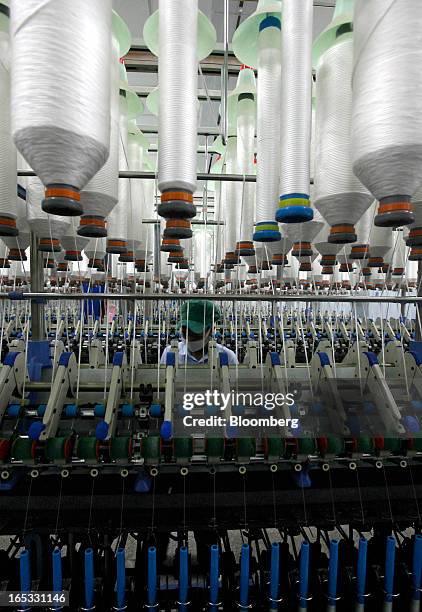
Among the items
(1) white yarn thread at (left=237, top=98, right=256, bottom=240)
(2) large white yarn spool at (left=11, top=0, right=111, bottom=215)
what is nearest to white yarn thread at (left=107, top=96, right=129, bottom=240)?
(1) white yarn thread at (left=237, top=98, right=256, bottom=240)

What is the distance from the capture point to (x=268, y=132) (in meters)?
1.19

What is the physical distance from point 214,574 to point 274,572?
0.64 feet

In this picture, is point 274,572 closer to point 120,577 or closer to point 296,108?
point 120,577

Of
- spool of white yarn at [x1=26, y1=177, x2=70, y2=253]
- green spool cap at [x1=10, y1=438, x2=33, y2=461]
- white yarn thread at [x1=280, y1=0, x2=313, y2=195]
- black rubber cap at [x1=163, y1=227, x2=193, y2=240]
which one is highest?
white yarn thread at [x1=280, y1=0, x2=313, y2=195]

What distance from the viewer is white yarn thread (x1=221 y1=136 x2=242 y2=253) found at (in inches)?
76.0

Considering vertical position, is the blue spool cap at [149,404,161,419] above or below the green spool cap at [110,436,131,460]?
above

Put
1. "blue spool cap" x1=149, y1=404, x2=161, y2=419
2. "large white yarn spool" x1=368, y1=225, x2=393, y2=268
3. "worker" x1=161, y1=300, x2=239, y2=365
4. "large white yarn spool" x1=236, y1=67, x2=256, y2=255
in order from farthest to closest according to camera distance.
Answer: "worker" x1=161, y1=300, x2=239, y2=365
"large white yarn spool" x1=368, y1=225, x2=393, y2=268
"large white yarn spool" x1=236, y1=67, x2=256, y2=255
"blue spool cap" x1=149, y1=404, x2=161, y2=419

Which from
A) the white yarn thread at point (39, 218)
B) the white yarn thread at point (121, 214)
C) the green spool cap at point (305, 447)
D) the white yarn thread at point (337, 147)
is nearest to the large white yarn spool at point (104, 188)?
the white yarn thread at point (39, 218)

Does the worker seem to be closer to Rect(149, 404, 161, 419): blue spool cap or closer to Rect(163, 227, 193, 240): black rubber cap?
Rect(149, 404, 161, 419): blue spool cap

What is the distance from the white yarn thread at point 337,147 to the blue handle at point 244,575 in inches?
42.3

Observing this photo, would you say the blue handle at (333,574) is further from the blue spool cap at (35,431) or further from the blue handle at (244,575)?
the blue spool cap at (35,431)

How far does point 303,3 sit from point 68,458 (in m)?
1.45

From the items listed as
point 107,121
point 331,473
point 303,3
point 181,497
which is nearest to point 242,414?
point 181,497

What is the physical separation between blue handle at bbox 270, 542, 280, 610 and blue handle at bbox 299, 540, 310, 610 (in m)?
0.09
